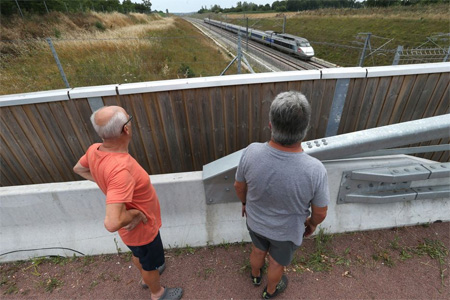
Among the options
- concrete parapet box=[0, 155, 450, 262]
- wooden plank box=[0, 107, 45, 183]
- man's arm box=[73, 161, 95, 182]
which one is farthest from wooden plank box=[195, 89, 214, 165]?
wooden plank box=[0, 107, 45, 183]

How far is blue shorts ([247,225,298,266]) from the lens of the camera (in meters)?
1.77

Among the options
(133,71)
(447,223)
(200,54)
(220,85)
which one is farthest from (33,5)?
(447,223)

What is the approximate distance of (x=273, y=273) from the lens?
197cm

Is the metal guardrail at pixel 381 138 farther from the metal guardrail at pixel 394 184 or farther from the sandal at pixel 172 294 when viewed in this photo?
the sandal at pixel 172 294

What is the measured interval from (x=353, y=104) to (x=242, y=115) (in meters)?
1.48

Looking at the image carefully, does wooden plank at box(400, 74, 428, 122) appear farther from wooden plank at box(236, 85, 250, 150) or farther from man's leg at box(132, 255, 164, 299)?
man's leg at box(132, 255, 164, 299)

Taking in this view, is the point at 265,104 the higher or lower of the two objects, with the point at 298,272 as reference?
higher

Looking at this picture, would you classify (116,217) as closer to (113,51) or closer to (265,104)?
(265,104)

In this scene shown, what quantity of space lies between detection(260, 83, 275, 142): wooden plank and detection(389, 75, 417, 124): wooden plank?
170cm

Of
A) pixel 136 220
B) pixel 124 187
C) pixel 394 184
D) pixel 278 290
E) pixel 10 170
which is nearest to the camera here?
pixel 124 187

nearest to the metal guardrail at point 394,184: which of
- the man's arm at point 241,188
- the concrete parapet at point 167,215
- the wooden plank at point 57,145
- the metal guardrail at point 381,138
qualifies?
the concrete parapet at point 167,215

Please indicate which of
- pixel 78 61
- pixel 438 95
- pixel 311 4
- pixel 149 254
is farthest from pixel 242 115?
pixel 311 4

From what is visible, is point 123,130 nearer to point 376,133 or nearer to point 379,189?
point 376,133

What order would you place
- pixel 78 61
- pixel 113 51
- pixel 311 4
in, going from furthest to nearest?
pixel 311 4
pixel 113 51
pixel 78 61
